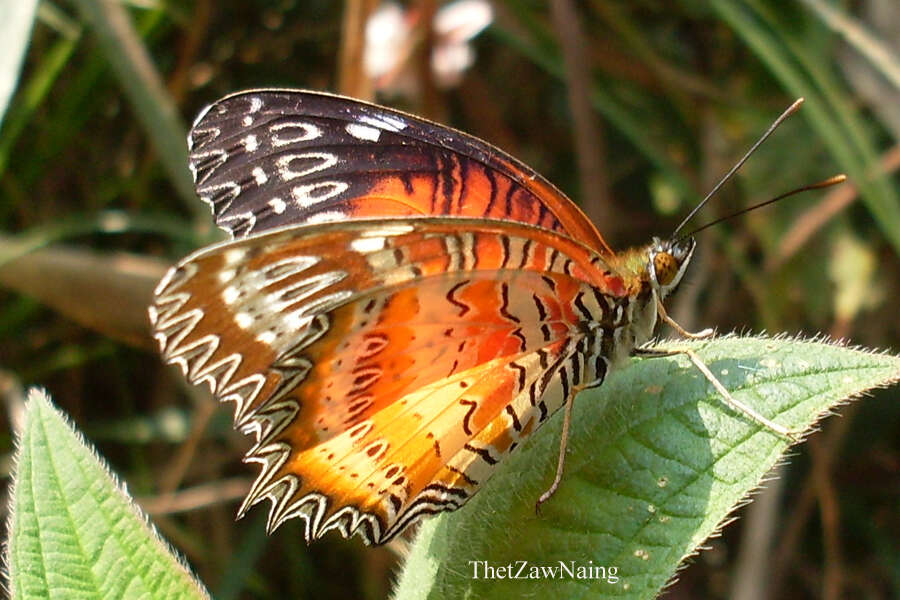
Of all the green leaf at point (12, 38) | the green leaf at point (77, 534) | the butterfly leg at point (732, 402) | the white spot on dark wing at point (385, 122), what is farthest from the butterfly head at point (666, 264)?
the green leaf at point (12, 38)

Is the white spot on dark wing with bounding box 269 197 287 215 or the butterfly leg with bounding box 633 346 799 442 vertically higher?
the white spot on dark wing with bounding box 269 197 287 215

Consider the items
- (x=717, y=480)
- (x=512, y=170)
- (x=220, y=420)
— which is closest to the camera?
(x=717, y=480)

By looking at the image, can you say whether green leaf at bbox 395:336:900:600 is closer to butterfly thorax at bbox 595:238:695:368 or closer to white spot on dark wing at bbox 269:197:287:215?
butterfly thorax at bbox 595:238:695:368

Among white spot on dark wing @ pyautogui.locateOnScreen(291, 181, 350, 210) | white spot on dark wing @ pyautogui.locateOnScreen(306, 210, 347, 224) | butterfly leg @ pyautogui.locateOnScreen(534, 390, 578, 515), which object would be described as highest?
white spot on dark wing @ pyautogui.locateOnScreen(291, 181, 350, 210)

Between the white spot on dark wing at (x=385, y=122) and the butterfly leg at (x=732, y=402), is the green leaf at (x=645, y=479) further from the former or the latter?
the white spot on dark wing at (x=385, y=122)

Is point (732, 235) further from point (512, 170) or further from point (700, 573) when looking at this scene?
point (512, 170)

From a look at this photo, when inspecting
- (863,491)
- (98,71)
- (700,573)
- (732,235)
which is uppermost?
(98,71)

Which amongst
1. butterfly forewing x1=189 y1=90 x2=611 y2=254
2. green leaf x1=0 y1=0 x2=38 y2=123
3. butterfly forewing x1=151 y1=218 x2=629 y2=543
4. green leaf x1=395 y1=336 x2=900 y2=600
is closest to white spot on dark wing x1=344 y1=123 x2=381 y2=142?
butterfly forewing x1=189 y1=90 x2=611 y2=254

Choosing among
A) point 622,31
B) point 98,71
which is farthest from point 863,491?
point 98,71
